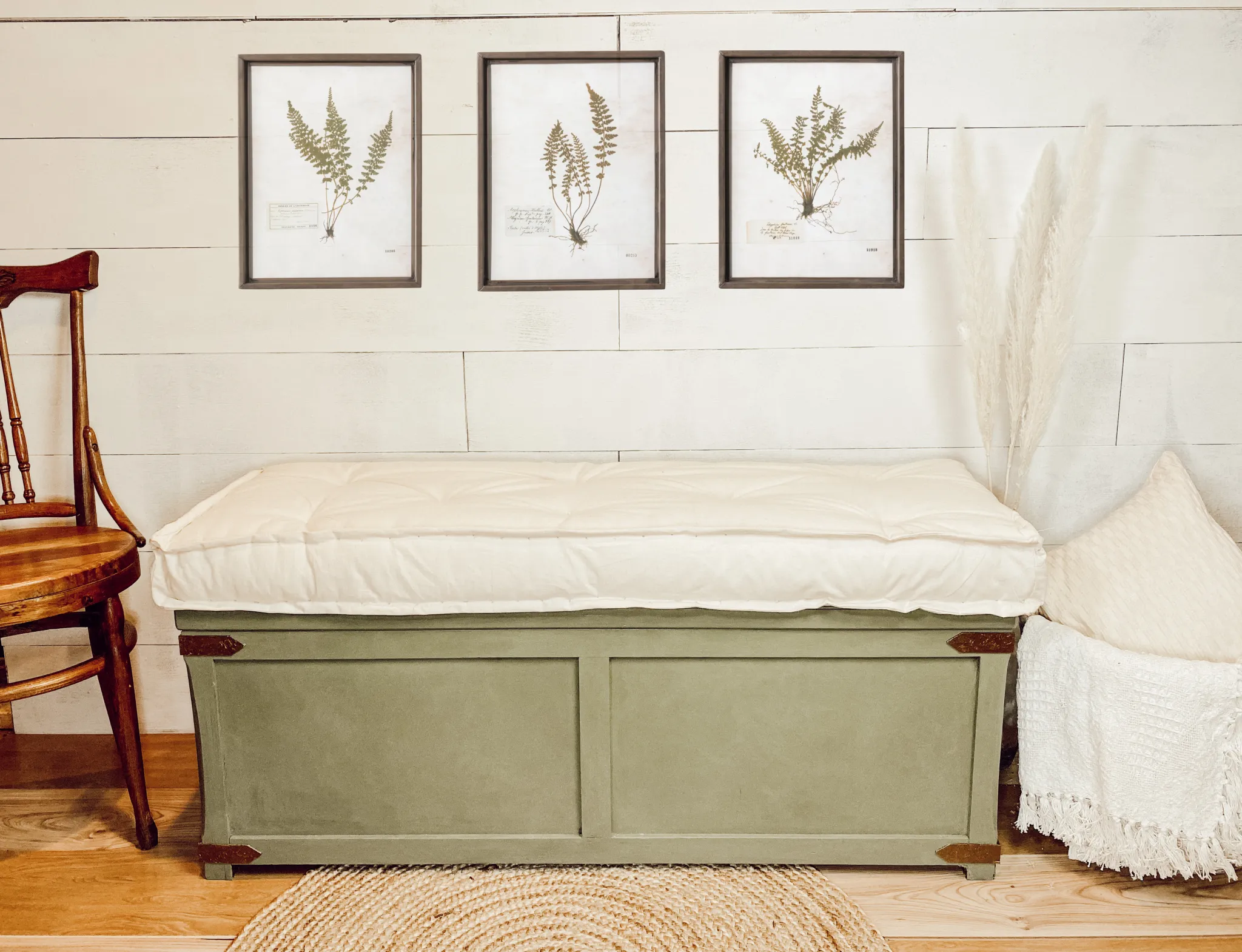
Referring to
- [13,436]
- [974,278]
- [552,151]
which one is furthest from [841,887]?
[13,436]

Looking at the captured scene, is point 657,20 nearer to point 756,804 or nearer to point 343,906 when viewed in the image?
point 756,804

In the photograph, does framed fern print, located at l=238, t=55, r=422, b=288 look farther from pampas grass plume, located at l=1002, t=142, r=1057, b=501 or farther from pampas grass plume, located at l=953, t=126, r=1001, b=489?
pampas grass plume, located at l=1002, t=142, r=1057, b=501

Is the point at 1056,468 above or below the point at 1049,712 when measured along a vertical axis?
above

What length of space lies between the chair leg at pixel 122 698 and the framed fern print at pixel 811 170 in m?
1.37

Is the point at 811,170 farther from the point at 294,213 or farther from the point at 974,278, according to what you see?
the point at 294,213

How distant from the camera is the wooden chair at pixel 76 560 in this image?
1497 millimetres

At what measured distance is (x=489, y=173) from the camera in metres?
1.93

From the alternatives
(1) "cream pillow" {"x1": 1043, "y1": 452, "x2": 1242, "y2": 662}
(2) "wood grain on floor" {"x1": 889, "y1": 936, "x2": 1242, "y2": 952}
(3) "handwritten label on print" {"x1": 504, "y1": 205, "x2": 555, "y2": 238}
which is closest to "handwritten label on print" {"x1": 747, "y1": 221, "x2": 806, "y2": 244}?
(3) "handwritten label on print" {"x1": 504, "y1": 205, "x2": 555, "y2": 238}

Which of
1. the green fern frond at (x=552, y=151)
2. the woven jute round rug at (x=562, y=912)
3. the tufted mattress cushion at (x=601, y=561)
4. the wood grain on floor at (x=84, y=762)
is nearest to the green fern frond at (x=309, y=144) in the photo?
the green fern frond at (x=552, y=151)

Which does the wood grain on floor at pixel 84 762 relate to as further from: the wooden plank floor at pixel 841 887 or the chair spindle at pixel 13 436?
the chair spindle at pixel 13 436

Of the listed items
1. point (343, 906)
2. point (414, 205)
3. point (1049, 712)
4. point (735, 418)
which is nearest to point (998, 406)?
point (735, 418)

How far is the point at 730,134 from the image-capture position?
192 centimetres

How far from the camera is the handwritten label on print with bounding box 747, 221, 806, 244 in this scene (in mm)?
1937

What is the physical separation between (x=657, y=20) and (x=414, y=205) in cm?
64
